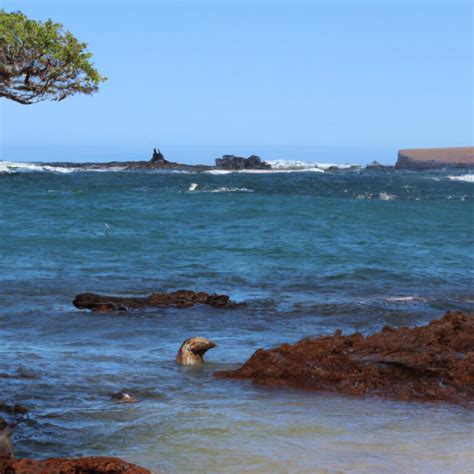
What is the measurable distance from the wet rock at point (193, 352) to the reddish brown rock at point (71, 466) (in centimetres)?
365

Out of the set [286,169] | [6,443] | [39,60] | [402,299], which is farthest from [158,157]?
[6,443]

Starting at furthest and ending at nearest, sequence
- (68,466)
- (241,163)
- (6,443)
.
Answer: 1. (241,163)
2. (6,443)
3. (68,466)

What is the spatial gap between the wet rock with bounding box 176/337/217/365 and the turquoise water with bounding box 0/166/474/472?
0.16m

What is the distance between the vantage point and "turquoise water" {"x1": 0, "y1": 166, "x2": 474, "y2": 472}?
659cm

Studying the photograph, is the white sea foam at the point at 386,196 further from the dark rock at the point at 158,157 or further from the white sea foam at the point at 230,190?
the dark rock at the point at 158,157

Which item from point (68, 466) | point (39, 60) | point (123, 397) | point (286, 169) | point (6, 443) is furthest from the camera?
point (286, 169)

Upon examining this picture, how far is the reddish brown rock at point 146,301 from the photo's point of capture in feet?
42.2

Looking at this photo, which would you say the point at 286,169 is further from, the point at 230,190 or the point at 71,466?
the point at 71,466

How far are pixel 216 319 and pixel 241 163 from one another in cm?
7167

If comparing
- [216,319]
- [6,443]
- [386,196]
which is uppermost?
[386,196]

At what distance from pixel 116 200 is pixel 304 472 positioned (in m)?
29.1

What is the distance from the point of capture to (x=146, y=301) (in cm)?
1337

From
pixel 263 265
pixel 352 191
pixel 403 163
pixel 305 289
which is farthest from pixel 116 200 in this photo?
pixel 403 163

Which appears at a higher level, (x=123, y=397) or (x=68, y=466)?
(x=68, y=466)
